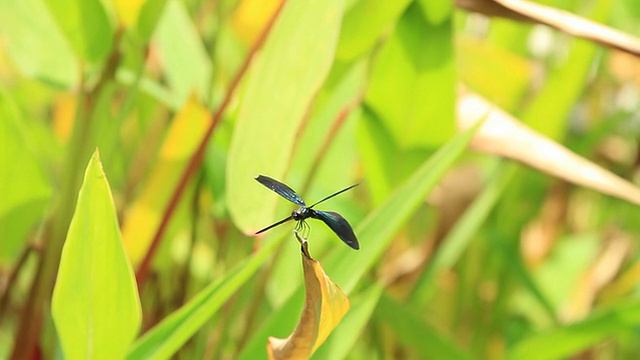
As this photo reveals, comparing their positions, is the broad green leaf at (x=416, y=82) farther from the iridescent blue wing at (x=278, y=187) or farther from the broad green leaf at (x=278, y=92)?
the iridescent blue wing at (x=278, y=187)

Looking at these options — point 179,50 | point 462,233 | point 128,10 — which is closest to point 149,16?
point 128,10

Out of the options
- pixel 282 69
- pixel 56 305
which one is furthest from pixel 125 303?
pixel 282 69

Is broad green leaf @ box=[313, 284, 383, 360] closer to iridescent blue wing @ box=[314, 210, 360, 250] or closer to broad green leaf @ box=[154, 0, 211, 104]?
iridescent blue wing @ box=[314, 210, 360, 250]

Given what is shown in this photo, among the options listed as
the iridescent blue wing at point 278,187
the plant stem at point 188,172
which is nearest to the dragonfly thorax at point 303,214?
the iridescent blue wing at point 278,187

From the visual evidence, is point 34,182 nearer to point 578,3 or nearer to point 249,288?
point 249,288

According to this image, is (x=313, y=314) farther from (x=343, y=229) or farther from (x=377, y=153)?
(x=377, y=153)

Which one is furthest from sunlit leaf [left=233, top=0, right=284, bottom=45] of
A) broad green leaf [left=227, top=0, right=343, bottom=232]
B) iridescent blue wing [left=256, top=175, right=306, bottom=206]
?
iridescent blue wing [left=256, top=175, right=306, bottom=206]
